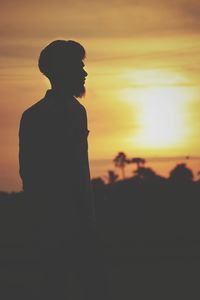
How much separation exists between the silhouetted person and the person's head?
12 cm

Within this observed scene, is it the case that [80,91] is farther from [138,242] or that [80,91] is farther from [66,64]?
[138,242]

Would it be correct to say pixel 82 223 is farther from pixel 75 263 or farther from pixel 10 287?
pixel 10 287

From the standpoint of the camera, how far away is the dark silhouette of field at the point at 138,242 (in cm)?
1005

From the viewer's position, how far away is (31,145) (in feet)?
18.9

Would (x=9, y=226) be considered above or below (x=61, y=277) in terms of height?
above

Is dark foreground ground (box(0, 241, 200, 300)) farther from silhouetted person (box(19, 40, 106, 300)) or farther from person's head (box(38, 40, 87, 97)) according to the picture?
person's head (box(38, 40, 87, 97))

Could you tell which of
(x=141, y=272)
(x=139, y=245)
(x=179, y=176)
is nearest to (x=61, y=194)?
(x=141, y=272)

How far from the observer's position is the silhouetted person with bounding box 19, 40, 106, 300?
5.67 metres

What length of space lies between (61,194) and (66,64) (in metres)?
0.99

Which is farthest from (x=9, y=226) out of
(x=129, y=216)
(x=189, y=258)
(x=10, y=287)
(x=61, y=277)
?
(x=61, y=277)

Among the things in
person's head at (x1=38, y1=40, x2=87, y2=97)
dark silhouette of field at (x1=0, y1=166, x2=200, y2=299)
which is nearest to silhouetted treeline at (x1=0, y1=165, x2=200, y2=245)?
dark silhouette of field at (x1=0, y1=166, x2=200, y2=299)

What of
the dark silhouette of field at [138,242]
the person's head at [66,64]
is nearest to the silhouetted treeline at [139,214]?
the dark silhouette of field at [138,242]

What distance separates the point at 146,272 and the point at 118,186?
59.2ft

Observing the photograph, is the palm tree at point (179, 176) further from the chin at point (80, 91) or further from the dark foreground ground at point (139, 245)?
the chin at point (80, 91)
